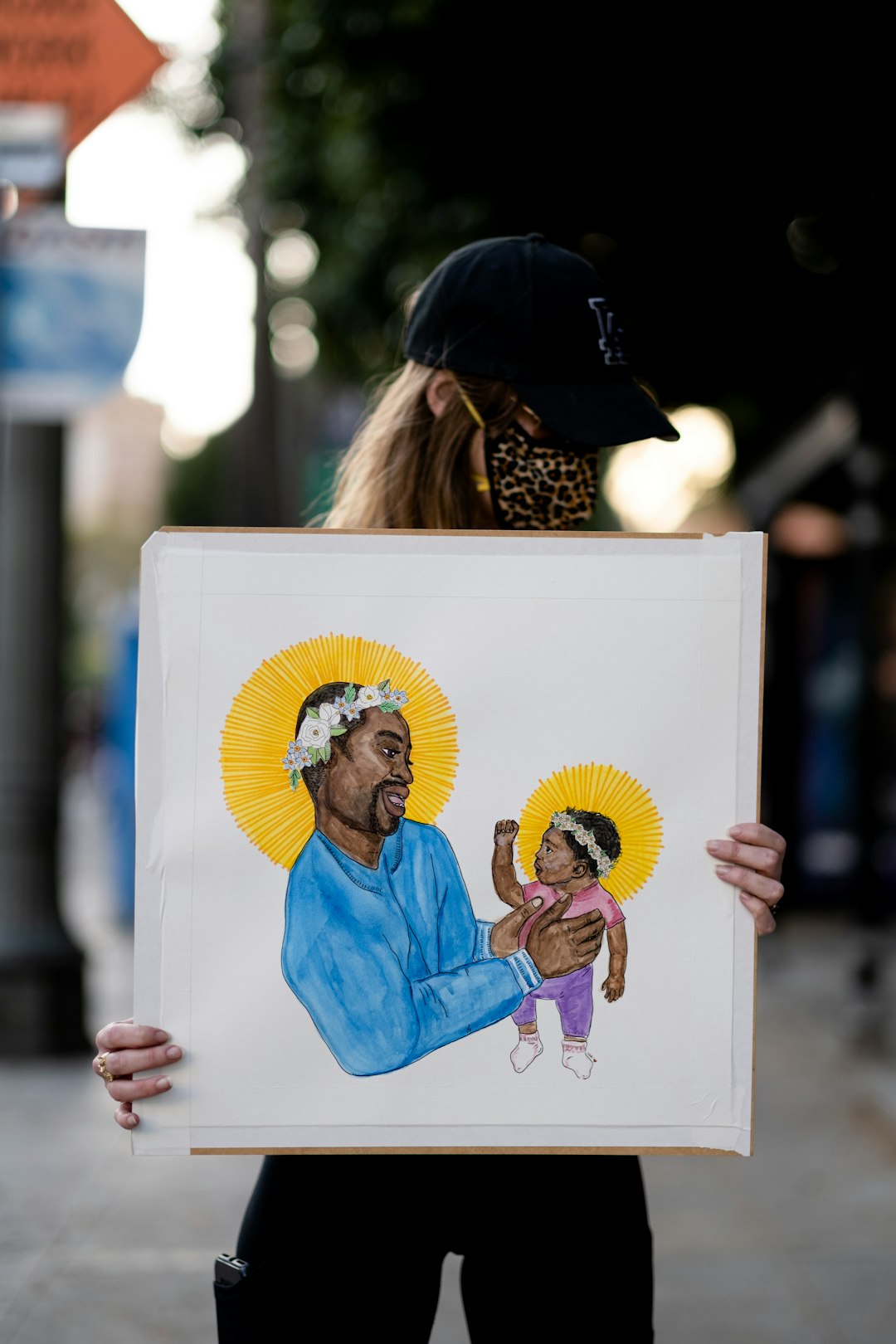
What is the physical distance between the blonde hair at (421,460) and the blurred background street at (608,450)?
30cm

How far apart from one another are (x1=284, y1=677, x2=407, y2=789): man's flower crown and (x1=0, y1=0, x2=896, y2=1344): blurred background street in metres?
0.64

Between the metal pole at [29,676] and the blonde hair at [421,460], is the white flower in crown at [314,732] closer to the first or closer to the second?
the blonde hair at [421,460]

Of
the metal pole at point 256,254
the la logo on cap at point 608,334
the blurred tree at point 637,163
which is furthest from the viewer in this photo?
the metal pole at point 256,254

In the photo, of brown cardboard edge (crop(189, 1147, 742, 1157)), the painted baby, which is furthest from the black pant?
the painted baby

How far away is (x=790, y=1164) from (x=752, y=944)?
3.58 metres

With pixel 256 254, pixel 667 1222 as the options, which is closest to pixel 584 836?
pixel 667 1222

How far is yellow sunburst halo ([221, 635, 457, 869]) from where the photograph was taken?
163 cm

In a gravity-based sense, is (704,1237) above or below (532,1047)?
below

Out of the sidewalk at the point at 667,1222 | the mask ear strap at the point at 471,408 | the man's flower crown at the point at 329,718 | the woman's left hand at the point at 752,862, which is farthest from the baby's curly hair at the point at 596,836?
the sidewalk at the point at 667,1222

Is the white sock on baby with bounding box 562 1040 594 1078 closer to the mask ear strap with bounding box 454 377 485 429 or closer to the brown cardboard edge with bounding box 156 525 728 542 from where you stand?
the brown cardboard edge with bounding box 156 525 728 542

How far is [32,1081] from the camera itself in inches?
229

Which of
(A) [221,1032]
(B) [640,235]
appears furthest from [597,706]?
(B) [640,235]

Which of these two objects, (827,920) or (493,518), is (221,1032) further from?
(827,920)

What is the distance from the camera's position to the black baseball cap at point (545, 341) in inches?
73.0
